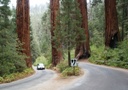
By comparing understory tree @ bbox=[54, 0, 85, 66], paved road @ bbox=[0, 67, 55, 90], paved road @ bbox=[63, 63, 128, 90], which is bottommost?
paved road @ bbox=[0, 67, 55, 90]

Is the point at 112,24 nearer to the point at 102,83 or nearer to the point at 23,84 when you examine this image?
→ the point at 23,84

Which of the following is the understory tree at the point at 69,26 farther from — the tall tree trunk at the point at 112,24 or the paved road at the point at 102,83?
the tall tree trunk at the point at 112,24

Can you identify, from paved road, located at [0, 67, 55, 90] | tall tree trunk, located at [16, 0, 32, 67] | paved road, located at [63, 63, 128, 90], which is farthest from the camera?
tall tree trunk, located at [16, 0, 32, 67]

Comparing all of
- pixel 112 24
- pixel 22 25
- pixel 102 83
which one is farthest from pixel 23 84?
pixel 112 24

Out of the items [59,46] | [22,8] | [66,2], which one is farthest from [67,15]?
[22,8]

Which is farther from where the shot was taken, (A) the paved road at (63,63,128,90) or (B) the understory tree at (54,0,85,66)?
(B) the understory tree at (54,0,85,66)

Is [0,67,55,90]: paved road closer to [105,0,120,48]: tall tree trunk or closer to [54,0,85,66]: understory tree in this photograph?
[54,0,85,66]: understory tree

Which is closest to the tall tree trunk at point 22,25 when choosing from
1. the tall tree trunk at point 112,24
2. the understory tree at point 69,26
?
the understory tree at point 69,26

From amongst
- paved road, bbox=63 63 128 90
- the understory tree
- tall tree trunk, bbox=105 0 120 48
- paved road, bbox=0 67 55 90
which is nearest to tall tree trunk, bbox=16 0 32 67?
the understory tree

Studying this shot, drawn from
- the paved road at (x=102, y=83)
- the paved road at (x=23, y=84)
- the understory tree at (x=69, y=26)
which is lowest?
the paved road at (x=23, y=84)

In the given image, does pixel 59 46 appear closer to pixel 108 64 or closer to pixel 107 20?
pixel 108 64

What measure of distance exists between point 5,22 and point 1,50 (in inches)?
452

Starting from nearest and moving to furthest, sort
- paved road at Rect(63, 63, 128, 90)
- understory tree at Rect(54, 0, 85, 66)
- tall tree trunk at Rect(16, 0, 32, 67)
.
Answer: paved road at Rect(63, 63, 128, 90) → understory tree at Rect(54, 0, 85, 66) → tall tree trunk at Rect(16, 0, 32, 67)

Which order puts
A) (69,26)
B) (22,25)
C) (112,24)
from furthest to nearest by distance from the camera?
(112,24) < (22,25) < (69,26)
